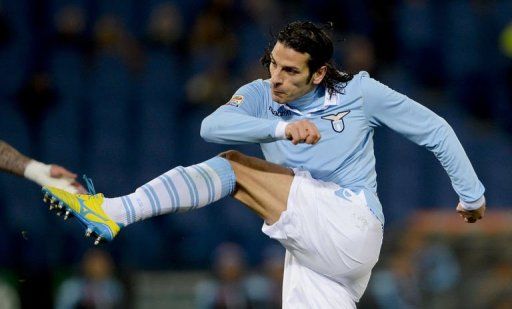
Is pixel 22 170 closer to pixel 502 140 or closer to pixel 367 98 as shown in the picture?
pixel 367 98

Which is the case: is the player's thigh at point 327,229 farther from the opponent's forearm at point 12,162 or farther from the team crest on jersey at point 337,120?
the opponent's forearm at point 12,162

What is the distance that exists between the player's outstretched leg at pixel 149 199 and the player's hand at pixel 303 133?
1.80 feet

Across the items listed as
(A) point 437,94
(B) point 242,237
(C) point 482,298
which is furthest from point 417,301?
(A) point 437,94

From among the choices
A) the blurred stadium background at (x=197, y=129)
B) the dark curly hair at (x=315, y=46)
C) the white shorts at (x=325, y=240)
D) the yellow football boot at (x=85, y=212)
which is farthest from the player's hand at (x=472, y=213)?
the blurred stadium background at (x=197, y=129)

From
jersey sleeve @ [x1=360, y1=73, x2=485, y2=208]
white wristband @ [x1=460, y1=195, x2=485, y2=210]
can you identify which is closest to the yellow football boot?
jersey sleeve @ [x1=360, y1=73, x2=485, y2=208]

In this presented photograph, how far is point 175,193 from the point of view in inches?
201

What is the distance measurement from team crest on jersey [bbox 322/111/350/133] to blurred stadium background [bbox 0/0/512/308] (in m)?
3.76

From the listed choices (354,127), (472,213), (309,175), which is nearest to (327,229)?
(309,175)

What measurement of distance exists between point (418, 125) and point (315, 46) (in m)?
0.63

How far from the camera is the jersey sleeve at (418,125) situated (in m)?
5.30

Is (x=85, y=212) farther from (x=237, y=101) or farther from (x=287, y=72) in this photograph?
Answer: (x=287, y=72)

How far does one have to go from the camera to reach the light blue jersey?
5324 mm

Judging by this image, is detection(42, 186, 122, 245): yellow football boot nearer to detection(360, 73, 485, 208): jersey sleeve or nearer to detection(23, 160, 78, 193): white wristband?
detection(23, 160, 78, 193): white wristband

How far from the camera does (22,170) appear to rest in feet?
Answer: 17.8
